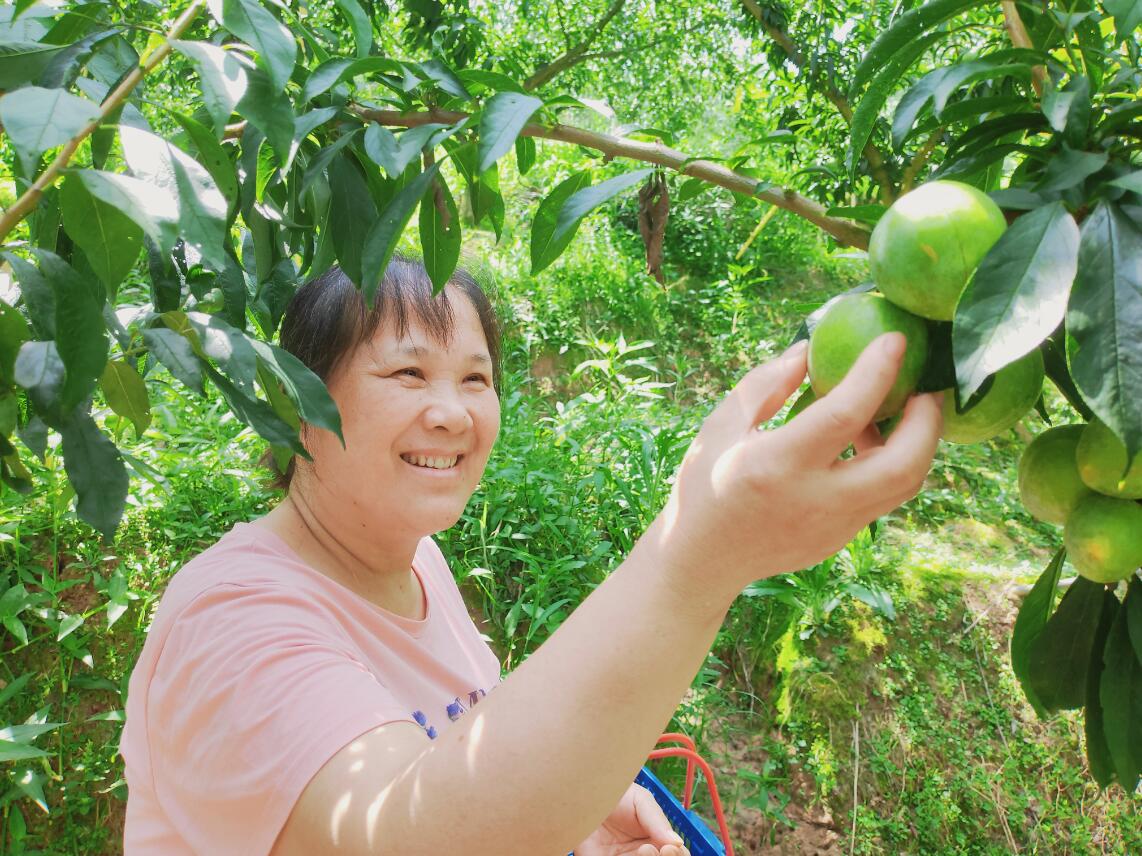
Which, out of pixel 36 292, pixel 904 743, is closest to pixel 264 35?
pixel 36 292

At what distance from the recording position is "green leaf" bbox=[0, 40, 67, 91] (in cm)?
81

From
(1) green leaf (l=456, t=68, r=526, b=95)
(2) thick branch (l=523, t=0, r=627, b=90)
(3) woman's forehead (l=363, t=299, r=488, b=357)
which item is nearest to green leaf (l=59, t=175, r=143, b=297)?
(1) green leaf (l=456, t=68, r=526, b=95)

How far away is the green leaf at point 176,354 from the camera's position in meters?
0.76

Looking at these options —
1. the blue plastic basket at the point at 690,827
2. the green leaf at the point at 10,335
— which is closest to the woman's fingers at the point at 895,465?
the green leaf at the point at 10,335

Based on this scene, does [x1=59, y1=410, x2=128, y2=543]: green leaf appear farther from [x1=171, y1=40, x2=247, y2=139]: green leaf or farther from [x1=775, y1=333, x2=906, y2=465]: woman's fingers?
[x1=775, y1=333, x2=906, y2=465]: woman's fingers

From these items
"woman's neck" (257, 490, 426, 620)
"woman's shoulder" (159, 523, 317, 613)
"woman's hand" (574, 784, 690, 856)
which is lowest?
"woman's hand" (574, 784, 690, 856)

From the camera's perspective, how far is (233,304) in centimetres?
105

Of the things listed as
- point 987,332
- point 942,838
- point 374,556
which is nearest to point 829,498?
point 987,332

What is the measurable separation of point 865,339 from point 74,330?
61cm

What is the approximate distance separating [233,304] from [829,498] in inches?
28.2

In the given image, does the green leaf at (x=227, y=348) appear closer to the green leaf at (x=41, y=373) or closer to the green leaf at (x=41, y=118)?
the green leaf at (x=41, y=373)

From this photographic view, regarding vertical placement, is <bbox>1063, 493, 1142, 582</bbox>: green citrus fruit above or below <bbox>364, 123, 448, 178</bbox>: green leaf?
below

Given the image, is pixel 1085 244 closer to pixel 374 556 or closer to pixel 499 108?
pixel 499 108

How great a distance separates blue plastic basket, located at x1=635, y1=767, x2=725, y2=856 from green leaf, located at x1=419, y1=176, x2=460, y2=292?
1.11 meters
